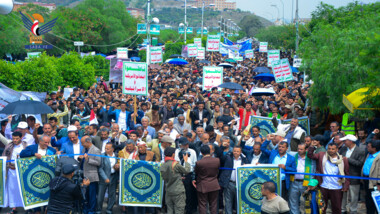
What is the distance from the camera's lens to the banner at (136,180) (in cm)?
854

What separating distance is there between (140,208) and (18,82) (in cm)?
1042

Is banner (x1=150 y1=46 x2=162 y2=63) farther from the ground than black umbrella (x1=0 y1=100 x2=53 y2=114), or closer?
farther from the ground

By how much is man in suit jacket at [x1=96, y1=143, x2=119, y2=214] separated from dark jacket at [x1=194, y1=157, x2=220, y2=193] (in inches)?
61.8

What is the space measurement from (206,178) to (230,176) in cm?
62

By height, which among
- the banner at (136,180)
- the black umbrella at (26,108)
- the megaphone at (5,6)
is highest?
the megaphone at (5,6)

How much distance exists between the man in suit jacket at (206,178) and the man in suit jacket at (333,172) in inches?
66.3

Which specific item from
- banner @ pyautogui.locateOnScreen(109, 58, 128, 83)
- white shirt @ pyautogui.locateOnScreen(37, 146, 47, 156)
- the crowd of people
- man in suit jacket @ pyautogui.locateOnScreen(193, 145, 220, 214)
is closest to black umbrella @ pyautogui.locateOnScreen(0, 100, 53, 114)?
the crowd of people

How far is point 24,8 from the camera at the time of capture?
71.3 metres

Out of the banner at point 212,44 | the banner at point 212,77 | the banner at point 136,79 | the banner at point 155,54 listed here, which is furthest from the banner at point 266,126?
the banner at point 212,44

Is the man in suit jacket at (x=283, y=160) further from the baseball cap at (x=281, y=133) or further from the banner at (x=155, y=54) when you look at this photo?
the banner at (x=155, y=54)

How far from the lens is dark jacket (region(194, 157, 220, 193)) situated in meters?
8.00

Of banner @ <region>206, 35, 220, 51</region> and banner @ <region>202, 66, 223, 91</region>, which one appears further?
banner @ <region>206, 35, 220, 51</region>

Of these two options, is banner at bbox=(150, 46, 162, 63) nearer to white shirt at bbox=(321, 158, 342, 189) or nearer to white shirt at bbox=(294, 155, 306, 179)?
white shirt at bbox=(294, 155, 306, 179)

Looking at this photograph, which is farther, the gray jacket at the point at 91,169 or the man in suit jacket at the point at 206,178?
the gray jacket at the point at 91,169
